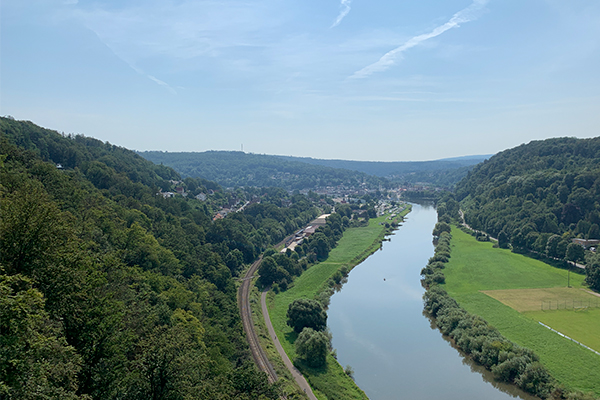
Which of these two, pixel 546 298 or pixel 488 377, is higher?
pixel 546 298

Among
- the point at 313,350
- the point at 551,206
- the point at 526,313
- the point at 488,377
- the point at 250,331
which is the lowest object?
the point at 488,377

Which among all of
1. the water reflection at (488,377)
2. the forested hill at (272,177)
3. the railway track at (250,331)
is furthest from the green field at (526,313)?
the forested hill at (272,177)

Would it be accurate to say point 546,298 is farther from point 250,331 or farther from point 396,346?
point 250,331

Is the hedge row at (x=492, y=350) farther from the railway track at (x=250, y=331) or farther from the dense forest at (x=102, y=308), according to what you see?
the dense forest at (x=102, y=308)

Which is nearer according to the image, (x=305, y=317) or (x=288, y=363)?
(x=288, y=363)

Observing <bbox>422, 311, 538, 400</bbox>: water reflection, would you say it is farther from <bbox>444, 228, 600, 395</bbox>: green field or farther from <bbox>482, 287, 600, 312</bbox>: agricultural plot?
<bbox>482, 287, 600, 312</bbox>: agricultural plot

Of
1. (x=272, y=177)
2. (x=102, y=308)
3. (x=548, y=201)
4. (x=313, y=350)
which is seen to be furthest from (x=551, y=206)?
(x=272, y=177)
